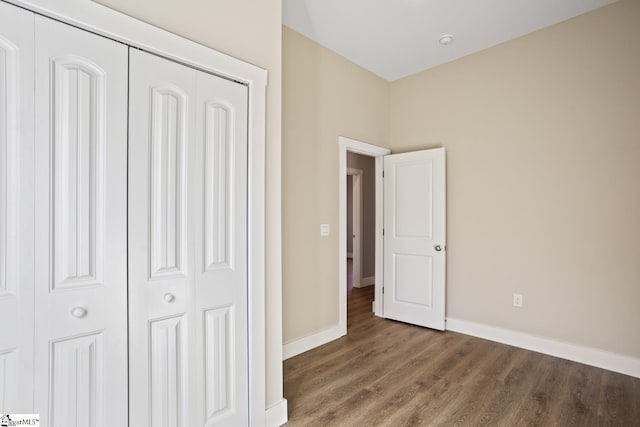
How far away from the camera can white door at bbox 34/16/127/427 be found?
120 cm

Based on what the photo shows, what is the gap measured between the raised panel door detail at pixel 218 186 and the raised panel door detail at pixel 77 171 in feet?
1.55

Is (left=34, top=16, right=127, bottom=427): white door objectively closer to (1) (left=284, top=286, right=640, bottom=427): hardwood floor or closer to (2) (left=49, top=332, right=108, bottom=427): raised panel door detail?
(2) (left=49, top=332, right=108, bottom=427): raised panel door detail

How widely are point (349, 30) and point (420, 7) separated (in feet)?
2.25

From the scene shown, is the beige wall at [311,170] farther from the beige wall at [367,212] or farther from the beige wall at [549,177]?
the beige wall at [367,212]

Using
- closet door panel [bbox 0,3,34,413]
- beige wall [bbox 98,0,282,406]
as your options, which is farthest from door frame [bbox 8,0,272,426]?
closet door panel [bbox 0,3,34,413]

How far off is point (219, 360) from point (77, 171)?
1156 millimetres

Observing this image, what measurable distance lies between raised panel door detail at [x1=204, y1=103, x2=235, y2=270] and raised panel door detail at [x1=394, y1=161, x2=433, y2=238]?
8.66 feet

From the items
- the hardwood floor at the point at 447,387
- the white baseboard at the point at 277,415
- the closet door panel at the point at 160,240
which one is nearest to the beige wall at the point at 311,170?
the hardwood floor at the point at 447,387

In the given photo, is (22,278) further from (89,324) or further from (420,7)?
(420,7)

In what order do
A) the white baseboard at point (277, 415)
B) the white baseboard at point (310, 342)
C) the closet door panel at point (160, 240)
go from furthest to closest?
the white baseboard at point (310, 342) → the white baseboard at point (277, 415) → the closet door panel at point (160, 240)

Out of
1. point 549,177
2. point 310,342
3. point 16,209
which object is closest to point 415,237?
point 549,177

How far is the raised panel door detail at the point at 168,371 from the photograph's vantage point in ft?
4.84

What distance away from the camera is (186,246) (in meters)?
1.58

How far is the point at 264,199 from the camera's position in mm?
1890
